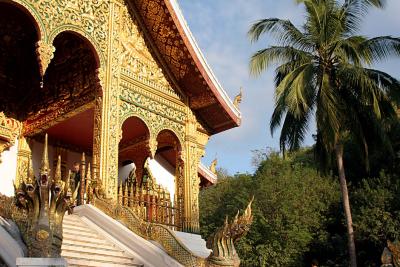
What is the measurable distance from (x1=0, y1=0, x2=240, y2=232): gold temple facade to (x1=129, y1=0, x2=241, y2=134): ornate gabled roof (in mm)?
21

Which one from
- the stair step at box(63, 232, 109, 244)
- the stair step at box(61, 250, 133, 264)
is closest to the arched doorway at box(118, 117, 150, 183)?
the stair step at box(63, 232, 109, 244)

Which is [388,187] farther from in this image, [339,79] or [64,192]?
[64,192]

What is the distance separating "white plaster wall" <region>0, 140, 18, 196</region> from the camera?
10.8m

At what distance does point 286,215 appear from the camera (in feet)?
64.0

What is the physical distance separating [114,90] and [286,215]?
11.8 m

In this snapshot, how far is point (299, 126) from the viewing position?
13.6 meters

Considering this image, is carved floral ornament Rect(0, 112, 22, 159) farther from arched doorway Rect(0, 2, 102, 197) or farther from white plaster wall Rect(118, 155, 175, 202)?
white plaster wall Rect(118, 155, 175, 202)

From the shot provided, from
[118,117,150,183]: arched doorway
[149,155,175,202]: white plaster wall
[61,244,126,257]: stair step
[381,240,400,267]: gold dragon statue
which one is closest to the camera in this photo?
[61,244,126,257]: stair step

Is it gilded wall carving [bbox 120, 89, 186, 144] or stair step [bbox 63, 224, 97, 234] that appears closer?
stair step [bbox 63, 224, 97, 234]

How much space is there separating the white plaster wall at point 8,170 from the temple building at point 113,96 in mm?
21

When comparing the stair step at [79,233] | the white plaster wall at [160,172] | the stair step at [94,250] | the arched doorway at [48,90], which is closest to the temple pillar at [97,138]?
the arched doorway at [48,90]

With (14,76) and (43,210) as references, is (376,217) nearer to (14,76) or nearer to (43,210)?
(14,76)

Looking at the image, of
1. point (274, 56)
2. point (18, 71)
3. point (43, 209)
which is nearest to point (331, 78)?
point (274, 56)

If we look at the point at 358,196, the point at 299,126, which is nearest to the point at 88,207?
the point at 299,126
